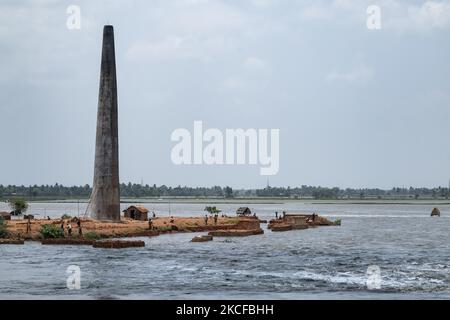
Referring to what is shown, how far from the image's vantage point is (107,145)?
91.9 meters

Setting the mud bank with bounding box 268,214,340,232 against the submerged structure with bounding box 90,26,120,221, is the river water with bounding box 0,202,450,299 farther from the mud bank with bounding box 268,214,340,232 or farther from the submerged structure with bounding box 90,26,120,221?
the mud bank with bounding box 268,214,340,232

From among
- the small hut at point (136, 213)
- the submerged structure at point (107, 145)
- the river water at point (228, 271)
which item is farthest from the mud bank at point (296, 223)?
the river water at point (228, 271)

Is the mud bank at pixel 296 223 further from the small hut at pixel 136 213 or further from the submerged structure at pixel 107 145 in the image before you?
the submerged structure at pixel 107 145

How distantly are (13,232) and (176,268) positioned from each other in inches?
1217

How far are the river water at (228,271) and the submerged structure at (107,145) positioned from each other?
48.2ft

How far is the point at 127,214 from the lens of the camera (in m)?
110

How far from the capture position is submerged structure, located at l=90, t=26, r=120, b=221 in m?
91.2

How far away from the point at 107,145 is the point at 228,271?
42.7m

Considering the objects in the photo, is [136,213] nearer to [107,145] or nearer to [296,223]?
[107,145]

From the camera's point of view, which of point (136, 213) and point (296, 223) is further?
point (296, 223)

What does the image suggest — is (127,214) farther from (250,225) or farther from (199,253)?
(199,253)

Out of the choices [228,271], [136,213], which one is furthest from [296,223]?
[228,271]
